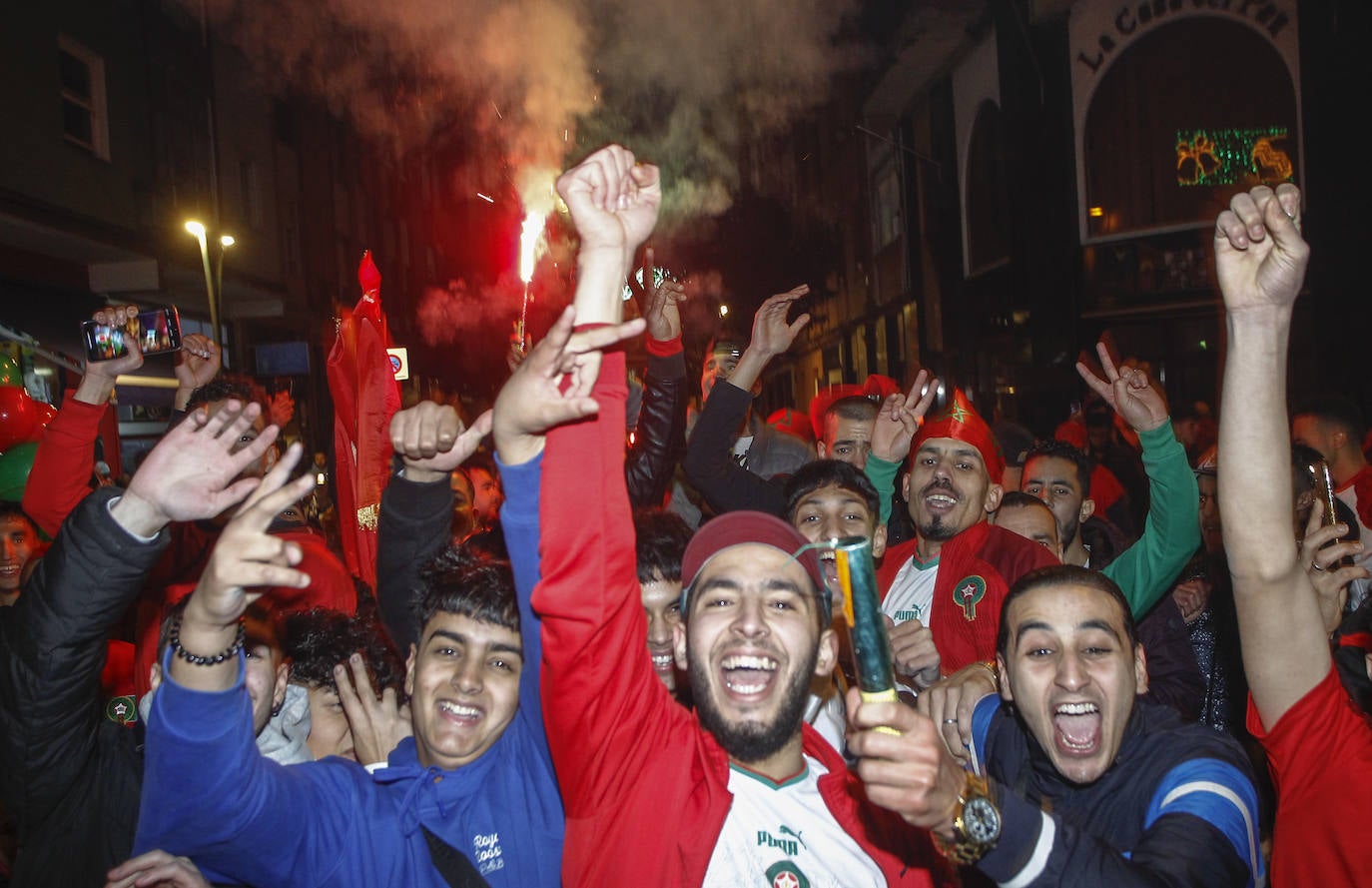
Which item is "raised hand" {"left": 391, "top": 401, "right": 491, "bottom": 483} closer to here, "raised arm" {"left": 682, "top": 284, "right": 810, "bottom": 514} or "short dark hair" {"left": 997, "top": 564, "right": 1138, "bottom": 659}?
"short dark hair" {"left": 997, "top": 564, "right": 1138, "bottom": 659}

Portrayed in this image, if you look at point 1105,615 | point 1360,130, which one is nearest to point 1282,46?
point 1360,130

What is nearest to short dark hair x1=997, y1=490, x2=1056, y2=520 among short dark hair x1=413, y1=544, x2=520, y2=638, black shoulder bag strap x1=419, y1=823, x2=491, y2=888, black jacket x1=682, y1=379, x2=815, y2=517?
black jacket x1=682, y1=379, x2=815, y2=517

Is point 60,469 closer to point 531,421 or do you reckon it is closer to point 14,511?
point 14,511

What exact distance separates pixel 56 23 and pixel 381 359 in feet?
47.0

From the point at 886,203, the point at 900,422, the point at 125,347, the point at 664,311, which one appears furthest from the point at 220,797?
the point at 886,203

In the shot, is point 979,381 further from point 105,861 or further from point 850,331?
point 105,861

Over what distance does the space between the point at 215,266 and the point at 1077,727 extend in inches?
778

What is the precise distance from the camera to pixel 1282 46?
11562 mm

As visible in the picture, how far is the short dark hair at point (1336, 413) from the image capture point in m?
5.74

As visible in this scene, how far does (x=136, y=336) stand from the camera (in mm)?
4195

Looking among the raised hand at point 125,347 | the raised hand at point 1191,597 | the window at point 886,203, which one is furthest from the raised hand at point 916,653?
the window at point 886,203

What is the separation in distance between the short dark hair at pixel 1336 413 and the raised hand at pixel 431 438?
5.51 metres

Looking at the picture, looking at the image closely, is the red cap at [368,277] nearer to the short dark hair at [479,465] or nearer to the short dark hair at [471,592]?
the short dark hair at [479,465]

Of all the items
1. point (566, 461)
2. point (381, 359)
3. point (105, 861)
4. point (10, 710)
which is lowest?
point (105, 861)
